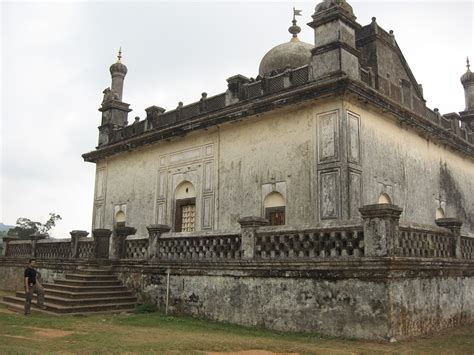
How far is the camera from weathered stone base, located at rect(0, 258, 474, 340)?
8.05 m

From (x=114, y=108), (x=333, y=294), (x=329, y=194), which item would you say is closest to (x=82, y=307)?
(x=333, y=294)

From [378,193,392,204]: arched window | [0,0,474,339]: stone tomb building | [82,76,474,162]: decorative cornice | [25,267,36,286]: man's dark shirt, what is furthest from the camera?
[378,193,392,204]: arched window

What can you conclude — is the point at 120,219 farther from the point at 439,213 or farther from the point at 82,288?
the point at 439,213

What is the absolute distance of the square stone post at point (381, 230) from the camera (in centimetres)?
Result: 805

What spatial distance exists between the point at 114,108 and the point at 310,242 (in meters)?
13.9

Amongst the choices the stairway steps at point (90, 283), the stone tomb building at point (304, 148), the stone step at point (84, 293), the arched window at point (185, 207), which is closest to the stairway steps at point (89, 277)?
the stairway steps at point (90, 283)

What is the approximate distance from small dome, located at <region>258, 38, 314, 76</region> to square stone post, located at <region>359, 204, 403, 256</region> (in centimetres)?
909

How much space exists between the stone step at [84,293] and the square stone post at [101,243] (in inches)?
67.4

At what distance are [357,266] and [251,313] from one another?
2.58m

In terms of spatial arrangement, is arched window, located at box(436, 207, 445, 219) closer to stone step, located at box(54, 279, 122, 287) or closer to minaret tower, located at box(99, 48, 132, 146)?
stone step, located at box(54, 279, 122, 287)

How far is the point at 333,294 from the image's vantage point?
852cm

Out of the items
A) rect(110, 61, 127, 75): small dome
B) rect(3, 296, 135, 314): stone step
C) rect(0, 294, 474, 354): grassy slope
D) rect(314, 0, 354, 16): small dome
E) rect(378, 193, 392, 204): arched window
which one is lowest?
rect(0, 294, 474, 354): grassy slope

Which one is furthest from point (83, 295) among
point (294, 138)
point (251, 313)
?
point (294, 138)

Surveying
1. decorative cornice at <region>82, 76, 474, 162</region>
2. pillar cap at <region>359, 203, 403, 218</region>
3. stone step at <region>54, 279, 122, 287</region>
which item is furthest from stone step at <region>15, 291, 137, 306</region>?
Answer: pillar cap at <region>359, 203, 403, 218</region>
